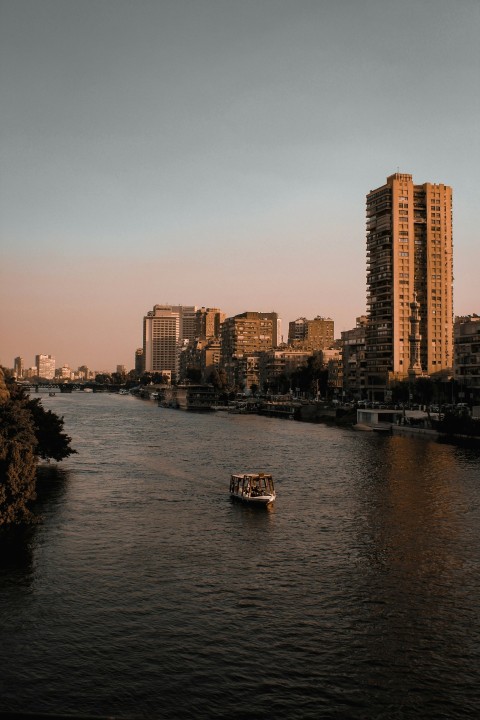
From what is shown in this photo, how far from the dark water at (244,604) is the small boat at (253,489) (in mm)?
1187

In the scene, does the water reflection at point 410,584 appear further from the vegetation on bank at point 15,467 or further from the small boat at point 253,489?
the vegetation on bank at point 15,467

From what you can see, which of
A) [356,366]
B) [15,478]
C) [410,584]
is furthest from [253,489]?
[356,366]

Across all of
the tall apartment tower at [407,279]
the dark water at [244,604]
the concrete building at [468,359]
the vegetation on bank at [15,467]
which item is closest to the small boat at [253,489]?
the dark water at [244,604]

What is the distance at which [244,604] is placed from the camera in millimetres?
31188

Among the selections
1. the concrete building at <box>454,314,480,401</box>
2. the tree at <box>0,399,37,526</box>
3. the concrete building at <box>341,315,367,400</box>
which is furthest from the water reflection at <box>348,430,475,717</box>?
the concrete building at <box>341,315,367,400</box>

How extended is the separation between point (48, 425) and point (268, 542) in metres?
33.8

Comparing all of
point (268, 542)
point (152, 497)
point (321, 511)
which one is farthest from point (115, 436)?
point (268, 542)

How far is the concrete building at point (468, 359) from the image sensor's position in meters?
142

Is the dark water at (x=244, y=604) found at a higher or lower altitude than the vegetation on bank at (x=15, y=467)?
lower

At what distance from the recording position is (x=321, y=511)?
51.2 m

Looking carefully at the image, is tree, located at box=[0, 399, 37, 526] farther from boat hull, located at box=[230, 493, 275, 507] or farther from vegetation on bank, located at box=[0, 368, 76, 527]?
boat hull, located at box=[230, 493, 275, 507]

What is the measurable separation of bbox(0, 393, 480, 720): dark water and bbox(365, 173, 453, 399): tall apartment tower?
12062 centimetres

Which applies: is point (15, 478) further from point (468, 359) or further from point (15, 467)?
point (468, 359)

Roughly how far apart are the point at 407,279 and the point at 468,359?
134 feet
